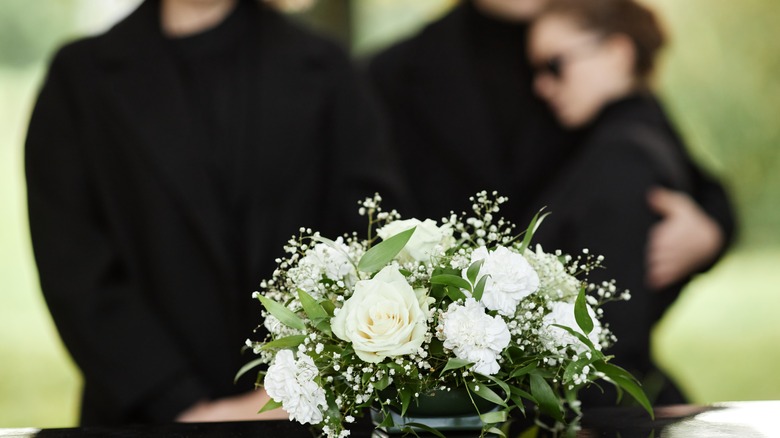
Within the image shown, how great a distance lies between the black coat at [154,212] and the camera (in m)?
3.41

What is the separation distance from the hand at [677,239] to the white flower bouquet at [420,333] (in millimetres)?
2098

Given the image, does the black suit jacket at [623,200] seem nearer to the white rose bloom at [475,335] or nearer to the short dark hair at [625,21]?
the short dark hair at [625,21]

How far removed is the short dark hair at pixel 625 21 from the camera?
3.62 m

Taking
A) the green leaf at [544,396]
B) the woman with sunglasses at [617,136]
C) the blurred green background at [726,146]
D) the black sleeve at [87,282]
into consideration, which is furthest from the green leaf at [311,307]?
the blurred green background at [726,146]

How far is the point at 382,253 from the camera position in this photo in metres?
1.50

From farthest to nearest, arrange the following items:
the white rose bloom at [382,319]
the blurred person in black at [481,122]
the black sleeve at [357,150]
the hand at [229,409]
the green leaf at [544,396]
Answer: the blurred person in black at [481,122] < the black sleeve at [357,150] < the hand at [229,409] < the green leaf at [544,396] < the white rose bloom at [382,319]

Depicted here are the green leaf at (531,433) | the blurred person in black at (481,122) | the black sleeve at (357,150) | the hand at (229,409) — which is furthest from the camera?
the blurred person in black at (481,122)

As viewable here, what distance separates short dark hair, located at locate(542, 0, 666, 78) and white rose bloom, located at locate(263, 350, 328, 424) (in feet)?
8.24

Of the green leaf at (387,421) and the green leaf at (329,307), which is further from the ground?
the green leaf at (329,307)

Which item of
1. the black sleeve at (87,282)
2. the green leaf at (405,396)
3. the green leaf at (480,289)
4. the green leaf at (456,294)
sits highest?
the green leaf at (480,289)

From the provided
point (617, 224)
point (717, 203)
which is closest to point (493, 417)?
point (617, 224)

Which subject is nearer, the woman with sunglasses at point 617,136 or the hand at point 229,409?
the hand at point 229,409

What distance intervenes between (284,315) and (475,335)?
32 cm

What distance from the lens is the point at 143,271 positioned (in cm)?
344
